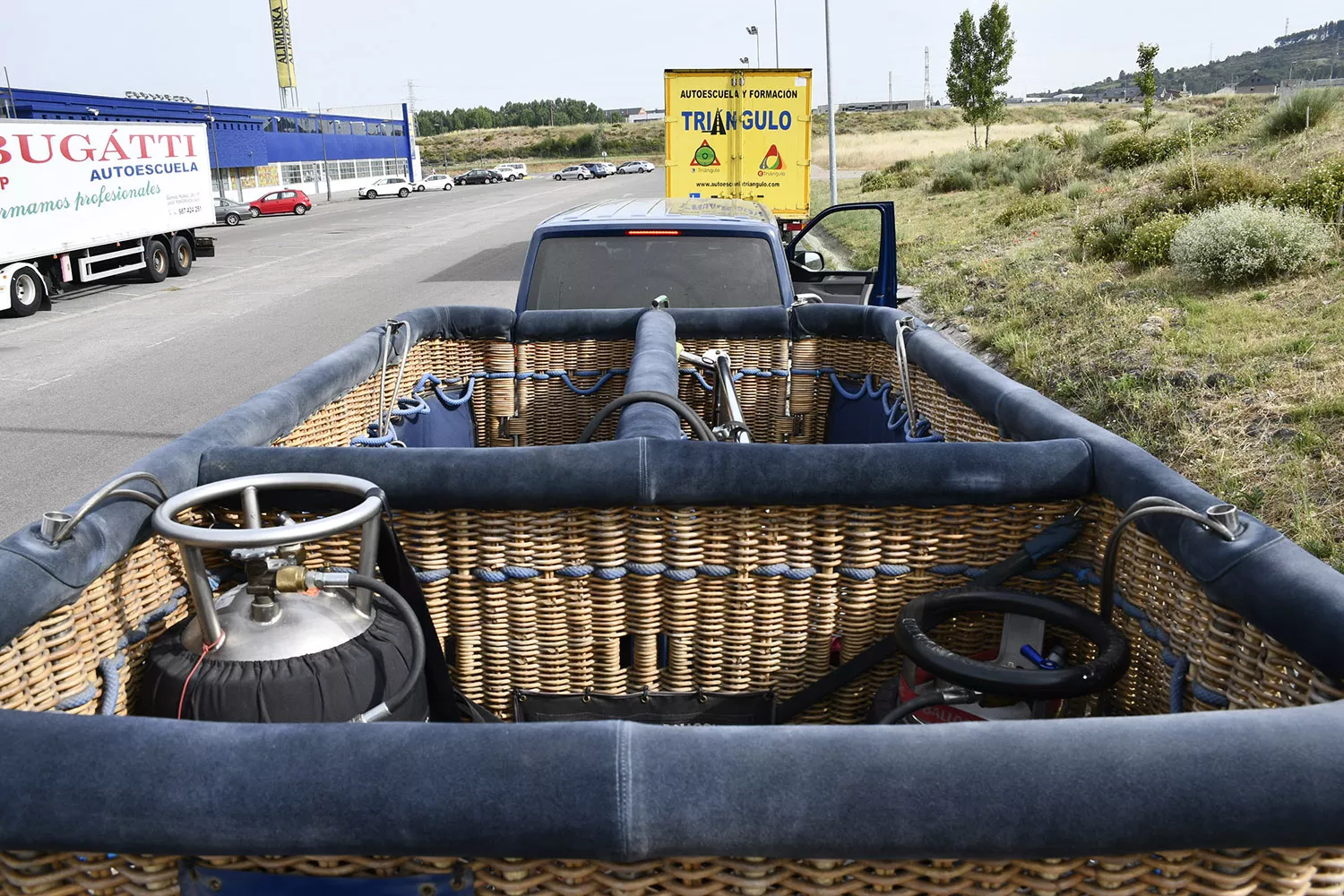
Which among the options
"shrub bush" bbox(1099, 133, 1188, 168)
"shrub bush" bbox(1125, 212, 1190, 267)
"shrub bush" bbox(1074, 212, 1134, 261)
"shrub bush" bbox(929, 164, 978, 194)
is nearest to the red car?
"shrub bush" bbox(929, 164, 978, 194)

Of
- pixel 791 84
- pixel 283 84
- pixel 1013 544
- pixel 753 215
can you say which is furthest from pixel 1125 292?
pixel 283 84

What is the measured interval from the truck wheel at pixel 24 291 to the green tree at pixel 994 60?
38987 millimetres

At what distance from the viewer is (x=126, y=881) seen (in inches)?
52.2

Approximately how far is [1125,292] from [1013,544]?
36.7 ft

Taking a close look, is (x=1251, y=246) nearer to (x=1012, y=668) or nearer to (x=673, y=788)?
(x=1012, y=668)

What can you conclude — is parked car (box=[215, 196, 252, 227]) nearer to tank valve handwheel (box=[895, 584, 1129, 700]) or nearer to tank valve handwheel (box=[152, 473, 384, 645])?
tank valve handwheel (box=[152, 473, 384, 645])

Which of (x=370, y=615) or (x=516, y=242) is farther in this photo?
(x=516, y=242)

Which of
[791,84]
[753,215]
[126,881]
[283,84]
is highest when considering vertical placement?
[283,84]

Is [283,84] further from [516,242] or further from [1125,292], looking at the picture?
[1125,292]

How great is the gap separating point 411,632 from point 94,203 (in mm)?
21380

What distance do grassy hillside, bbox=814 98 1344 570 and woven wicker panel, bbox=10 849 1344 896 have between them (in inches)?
185

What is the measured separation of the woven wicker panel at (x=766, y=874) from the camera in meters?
1.27

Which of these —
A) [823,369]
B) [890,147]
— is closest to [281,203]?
[890,147]

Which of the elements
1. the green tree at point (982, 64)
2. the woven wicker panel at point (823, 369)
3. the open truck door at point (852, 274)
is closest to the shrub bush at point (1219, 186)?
the open truck door at point (852, 274)
